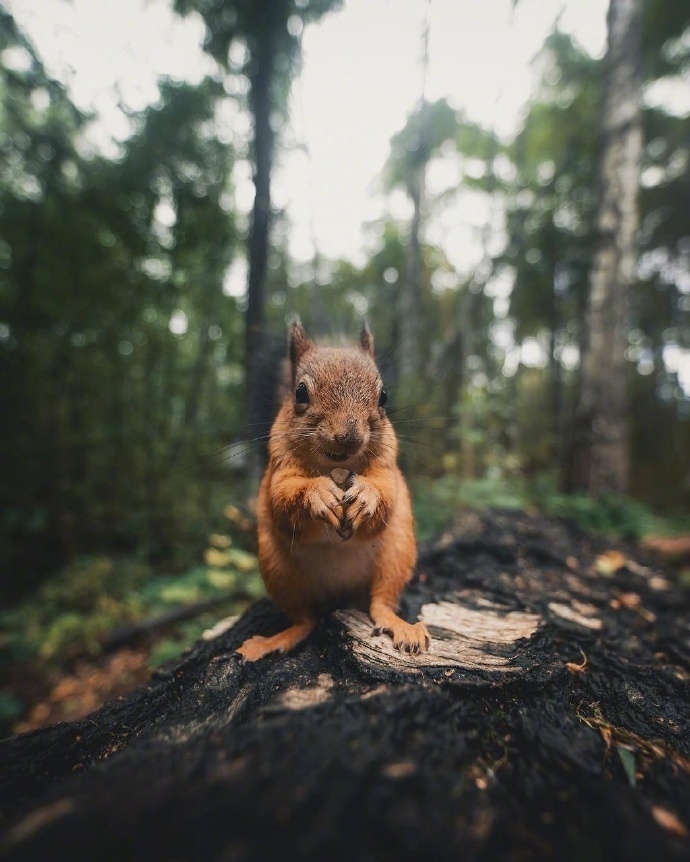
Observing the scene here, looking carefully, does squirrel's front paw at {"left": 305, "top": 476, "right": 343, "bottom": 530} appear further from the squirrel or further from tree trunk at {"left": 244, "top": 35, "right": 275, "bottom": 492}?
tree trunk at {"left": 244, "top": 35, "right": 275, "bottom": 492}

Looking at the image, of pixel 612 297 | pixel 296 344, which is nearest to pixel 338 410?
pixel 296 344

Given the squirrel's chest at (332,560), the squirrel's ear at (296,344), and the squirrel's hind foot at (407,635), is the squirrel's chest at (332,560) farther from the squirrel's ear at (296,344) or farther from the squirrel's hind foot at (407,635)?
the squirrel's ear at (296,344)

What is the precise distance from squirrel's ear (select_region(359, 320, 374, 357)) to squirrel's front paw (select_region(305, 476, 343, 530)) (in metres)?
0.89

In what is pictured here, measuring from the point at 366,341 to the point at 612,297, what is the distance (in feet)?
16.9

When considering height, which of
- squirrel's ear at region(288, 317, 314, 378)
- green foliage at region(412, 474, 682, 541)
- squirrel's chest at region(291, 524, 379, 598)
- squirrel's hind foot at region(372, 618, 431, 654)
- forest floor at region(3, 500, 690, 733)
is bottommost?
forest floor at region(3, 500, 690, 733)

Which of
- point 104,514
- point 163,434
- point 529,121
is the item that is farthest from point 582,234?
point 104,514

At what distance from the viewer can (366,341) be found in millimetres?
2070

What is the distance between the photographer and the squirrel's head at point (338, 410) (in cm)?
148

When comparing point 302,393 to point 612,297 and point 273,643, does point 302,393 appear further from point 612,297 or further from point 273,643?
point 612,297

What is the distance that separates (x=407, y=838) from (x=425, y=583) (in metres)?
1.76

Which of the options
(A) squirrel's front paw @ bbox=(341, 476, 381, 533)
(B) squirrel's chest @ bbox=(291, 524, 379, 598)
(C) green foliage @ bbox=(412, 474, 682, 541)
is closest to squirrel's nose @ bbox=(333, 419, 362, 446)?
(A) squirrel's front paw @ bbox=(341, 476, 381, 533)

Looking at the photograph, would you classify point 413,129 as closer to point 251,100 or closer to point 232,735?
point 251,100

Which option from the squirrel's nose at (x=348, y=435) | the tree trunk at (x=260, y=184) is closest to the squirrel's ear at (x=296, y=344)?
the squirrel's nose at (x=348, y=435)

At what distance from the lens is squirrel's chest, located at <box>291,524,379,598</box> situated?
1553mm
